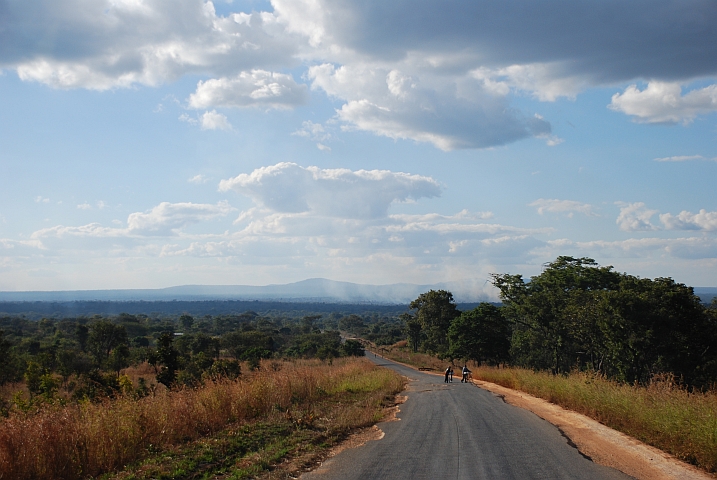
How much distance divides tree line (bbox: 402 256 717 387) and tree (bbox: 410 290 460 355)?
0.47ft

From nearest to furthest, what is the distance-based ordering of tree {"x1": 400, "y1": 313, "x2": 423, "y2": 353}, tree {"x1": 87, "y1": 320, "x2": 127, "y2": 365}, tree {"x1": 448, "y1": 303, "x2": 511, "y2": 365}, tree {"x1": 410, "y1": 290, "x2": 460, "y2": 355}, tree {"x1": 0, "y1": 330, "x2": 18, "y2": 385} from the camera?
tree {"x1": 0, "y1": 330, "x2": 18, "y2": 385}
tree {"x1": 448, "y1": 303, "x2": 511, "y2": 365}
tree {"x1": 87, "y1": 320, "x2": 127, "y2": 365}
tree {"x1": 410, "y1": 290, "x2": 460, "y2": 355}
tree {"x1": 400, "y1": 313, "x2": 423, "y2": 353}

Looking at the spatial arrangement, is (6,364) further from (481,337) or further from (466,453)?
(466,453)

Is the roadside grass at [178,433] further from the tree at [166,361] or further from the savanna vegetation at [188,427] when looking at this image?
the tree at [166,361]

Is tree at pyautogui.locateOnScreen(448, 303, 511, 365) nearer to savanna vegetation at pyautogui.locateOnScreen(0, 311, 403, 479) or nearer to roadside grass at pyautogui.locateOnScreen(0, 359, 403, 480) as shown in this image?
savanna vegetation at pyautogui.locateOnScreen(0, 311, 403, 479)

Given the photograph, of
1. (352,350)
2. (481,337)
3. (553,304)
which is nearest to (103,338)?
(352,350)

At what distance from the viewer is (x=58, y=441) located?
9039 mm

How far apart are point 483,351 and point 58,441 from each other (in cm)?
4605

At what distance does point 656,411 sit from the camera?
41.3 ft

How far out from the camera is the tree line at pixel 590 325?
2730 cm

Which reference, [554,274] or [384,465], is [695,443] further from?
[554,274]

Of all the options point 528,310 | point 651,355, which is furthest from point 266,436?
point 528,310

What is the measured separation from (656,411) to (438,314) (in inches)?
2403

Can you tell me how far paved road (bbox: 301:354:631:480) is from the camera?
919cm

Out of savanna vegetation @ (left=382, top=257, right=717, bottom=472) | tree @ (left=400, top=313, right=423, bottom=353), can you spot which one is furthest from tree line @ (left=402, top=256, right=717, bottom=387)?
tree @ (left=400, top=313, right=423, bottom=353)
